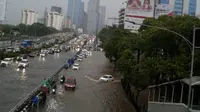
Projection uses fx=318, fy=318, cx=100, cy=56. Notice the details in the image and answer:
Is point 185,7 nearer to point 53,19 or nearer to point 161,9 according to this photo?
point 161,9

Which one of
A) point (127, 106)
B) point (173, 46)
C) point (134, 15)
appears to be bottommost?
point (127, 106)

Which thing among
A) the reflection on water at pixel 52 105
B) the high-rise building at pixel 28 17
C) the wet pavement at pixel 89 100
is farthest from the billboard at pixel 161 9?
the high-rise building at pixel 28 17

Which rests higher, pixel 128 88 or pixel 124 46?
pixel 124 46

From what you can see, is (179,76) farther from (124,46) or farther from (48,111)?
(124,46)

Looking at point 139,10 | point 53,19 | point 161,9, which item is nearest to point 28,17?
point 53,19

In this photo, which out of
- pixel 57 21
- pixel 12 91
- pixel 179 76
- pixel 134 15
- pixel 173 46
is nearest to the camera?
pixel 179 76

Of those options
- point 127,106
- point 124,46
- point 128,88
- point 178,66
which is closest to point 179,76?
point 178,66

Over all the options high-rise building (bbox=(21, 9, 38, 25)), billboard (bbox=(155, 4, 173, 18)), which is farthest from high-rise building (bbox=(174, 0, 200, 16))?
high-rise building (bbox=(21, 9, 38, 25))

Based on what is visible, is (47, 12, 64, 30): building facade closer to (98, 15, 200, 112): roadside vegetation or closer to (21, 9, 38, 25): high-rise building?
(21, 9, 38, 25): high-rise building
